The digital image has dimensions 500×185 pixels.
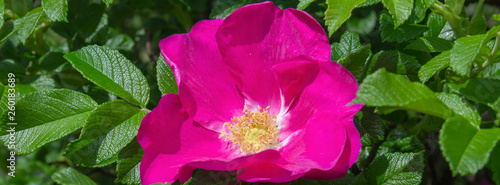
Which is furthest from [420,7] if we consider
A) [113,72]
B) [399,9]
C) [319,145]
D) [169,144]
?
[113,72]

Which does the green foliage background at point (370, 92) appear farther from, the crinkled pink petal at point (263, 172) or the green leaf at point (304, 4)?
the crinkled pink petal at point (263, 172)

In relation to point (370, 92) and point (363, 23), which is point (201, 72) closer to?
point (370, 92)

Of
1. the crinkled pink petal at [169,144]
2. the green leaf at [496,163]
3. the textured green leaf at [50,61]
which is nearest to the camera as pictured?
the green leaf at [496,163]

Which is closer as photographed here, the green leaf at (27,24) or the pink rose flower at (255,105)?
the pink rose flower at (255,105)

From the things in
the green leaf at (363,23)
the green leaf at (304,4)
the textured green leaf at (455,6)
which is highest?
the green leaf at (304,4)

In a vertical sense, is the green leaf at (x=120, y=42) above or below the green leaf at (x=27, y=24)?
below

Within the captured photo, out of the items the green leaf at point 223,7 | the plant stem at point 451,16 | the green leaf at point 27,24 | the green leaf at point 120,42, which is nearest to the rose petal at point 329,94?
the plant stem at point 451,16
